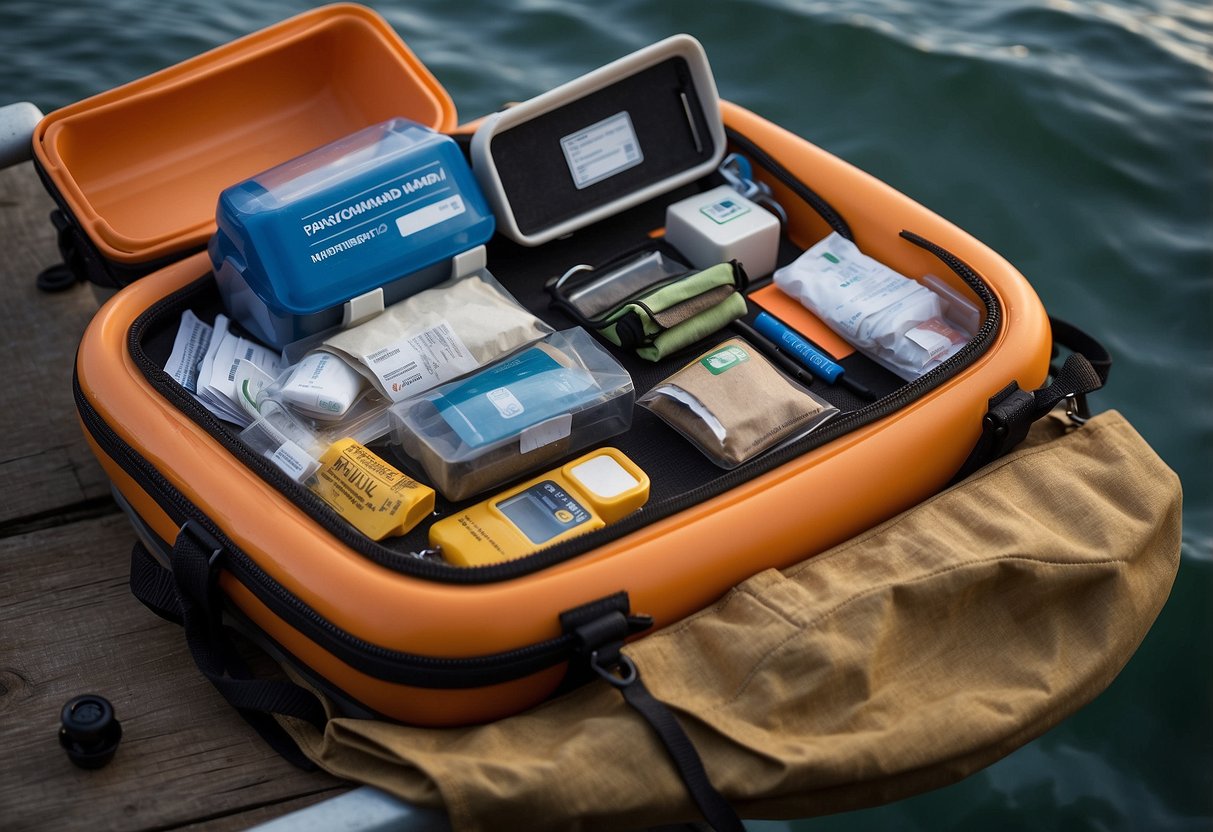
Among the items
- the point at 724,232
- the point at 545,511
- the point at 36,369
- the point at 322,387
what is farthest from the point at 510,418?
the point at 36,369

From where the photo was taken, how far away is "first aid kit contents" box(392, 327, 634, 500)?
1.92 metres

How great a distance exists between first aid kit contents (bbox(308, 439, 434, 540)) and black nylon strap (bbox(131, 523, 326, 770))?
0.19 metres

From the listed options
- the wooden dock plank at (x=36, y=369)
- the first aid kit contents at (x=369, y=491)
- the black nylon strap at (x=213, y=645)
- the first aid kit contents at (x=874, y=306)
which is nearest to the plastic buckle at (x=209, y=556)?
the black nylon strap at (x=213, y=645)

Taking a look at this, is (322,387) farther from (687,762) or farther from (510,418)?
(687,762)

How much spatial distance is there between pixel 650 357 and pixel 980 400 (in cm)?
55

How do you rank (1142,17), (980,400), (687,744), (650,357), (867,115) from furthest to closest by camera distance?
(1142,17)
(867,115)
(650,357)
(980,400)
(687,744)

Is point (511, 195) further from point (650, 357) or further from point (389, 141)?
point (650, 357)

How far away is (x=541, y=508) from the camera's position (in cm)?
190

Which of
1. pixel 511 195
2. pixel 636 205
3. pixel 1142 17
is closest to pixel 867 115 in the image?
pixel 1142 17

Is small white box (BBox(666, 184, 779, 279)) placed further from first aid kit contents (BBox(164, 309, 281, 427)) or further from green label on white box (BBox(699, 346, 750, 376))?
first aid kit contents (BBox(164, 309, 281, 427))

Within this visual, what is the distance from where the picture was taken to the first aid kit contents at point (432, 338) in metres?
2.05

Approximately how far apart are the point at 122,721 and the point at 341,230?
0.85m

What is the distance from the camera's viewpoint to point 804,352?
7.27 ft

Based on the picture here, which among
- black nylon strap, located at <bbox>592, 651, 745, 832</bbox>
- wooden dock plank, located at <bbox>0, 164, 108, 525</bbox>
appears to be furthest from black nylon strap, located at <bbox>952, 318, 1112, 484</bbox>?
wooden dock plank, located at <bbox>0, 164, 108, 525</bbox>
